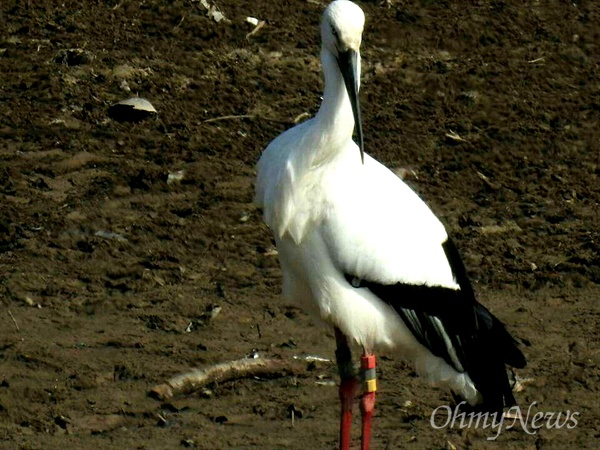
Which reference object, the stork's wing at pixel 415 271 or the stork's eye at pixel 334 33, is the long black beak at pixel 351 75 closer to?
the stork's eye at pixel 334 33

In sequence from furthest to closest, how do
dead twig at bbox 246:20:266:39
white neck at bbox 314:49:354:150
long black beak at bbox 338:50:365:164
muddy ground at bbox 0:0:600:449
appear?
dead twig at bbox 246:20:266:39 < muddy ground at bbox 0:0:600:449 < white neck at bbox 314:49:354:150 < long black beak at bbox 338:50:365:164

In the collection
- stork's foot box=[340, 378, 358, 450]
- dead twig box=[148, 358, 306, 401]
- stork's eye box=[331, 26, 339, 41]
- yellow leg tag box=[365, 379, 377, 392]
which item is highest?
stork's eye box=[331, 26, 339, 41]

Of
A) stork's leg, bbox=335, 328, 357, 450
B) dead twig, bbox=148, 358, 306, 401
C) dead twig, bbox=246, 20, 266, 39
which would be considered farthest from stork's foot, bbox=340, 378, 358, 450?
dead twig, bbox=246, 20, 266, 39

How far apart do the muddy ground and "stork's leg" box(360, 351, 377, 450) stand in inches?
7.9

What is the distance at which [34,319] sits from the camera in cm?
786

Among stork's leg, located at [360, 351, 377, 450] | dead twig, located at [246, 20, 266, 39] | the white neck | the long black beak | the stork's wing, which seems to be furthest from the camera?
dead twig, located at [246, 20, 266, 39]

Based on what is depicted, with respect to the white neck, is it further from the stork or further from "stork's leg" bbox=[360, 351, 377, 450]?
"stork's leg" bbox=[360, 351, 377, 450]

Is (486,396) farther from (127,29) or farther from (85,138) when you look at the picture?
(127,29)

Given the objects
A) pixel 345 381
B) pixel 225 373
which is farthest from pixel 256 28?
pixel 345 381

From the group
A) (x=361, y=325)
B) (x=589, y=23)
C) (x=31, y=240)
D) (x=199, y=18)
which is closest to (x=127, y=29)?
(x=199, y=18)

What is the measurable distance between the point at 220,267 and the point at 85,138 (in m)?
1.73

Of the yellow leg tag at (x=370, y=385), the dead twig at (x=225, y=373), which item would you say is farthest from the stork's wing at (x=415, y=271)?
the dead twig at (x=225, y=373)

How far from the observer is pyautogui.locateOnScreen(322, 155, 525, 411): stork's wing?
21.0 ft

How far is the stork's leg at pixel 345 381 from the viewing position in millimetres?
6785
